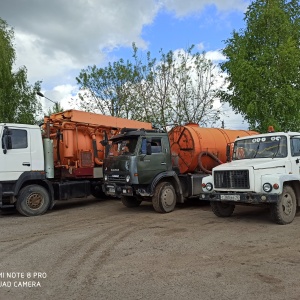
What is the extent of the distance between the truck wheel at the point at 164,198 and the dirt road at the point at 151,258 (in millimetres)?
894

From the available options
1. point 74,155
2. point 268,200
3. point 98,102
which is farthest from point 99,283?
point 98,102

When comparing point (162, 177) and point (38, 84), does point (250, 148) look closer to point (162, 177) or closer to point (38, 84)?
point (162, 177)

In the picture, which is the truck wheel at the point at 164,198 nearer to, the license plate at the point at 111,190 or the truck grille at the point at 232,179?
the license plate at the point at 111,190

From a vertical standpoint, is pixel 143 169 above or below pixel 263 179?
above

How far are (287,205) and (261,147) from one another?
5.77 feet

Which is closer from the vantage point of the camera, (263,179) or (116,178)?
(263,179)

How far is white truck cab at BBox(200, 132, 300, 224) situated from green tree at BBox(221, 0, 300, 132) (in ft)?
22.4

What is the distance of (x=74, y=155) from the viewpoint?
1270 cm

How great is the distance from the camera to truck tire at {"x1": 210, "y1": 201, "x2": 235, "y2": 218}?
9820 mm

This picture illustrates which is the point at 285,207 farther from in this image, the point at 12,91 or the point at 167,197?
the point at 12,91

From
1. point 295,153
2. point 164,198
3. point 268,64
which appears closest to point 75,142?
point 164,198

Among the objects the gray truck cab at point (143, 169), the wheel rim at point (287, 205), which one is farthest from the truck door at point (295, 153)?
the gray truck cab at point (143, 169)

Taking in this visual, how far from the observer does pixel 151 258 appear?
5973 mm

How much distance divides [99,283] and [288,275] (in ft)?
8.69
